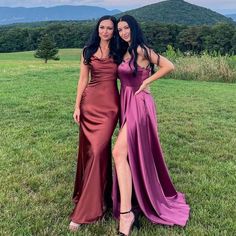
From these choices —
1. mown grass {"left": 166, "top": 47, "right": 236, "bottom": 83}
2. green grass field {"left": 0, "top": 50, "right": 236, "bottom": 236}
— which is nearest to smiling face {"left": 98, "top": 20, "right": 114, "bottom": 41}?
green grass field {"left": 0, "top": 50, "right": 236, "bottom": 236}

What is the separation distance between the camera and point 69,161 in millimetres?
6730

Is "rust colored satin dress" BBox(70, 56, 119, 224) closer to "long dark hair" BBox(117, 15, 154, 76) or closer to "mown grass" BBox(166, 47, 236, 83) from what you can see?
"long dark hair" BBox(117, 15, 154, 76)

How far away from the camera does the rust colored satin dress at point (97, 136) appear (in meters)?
4.32

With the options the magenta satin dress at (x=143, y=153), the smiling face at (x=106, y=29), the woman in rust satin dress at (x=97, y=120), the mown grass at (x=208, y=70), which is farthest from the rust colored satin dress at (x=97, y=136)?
the mown grass at (x=208, y=70)

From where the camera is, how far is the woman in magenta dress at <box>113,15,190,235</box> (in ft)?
13.9

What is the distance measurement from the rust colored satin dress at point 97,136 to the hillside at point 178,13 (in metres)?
106

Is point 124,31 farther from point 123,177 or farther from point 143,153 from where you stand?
point 123,177

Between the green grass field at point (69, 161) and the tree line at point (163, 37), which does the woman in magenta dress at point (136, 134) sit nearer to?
the green grass field at point (69, 161)

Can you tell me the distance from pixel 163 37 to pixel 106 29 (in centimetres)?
5398

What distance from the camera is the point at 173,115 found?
10641 mm

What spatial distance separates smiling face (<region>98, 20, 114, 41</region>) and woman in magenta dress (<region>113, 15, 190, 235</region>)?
0.13 m

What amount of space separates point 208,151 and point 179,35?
51.8 metres

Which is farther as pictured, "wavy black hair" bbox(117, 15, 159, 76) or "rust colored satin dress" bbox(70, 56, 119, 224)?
"rust colored satin dress" bbox(70, 56, 119, 224)

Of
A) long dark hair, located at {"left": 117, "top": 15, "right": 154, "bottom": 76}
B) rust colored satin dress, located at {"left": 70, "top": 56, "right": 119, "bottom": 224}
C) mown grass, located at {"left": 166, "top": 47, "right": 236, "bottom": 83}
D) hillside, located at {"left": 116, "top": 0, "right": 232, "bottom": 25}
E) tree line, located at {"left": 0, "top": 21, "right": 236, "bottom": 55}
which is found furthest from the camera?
→ hillside, located at {"left": 116, "top": 0, "right": 232, "bottom": 25}
